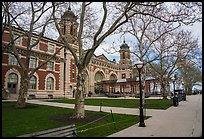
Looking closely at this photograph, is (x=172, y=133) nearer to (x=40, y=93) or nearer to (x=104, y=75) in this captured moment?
(x=40, y=93)

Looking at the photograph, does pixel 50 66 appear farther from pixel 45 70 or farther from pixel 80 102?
pixel 80 102

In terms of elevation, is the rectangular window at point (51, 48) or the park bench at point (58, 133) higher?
the rectangular window at point (51, 48)

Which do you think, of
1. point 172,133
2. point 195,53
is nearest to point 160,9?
point 172,133

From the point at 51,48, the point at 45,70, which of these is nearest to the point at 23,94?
the point at 45,70

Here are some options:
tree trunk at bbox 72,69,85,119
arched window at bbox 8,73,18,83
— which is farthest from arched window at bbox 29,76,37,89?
tree trunk at bbox 72,69,85,119

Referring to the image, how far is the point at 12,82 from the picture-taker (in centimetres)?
3544

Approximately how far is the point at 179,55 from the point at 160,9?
13.5 metres

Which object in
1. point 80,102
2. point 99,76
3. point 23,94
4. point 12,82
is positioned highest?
point 99,76

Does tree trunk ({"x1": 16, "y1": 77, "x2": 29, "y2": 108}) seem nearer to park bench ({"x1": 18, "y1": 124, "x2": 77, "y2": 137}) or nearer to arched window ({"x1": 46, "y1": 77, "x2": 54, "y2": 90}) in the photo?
park bench ({"x1": 18, "y1": 124, "x2": 77, "y2": 137})

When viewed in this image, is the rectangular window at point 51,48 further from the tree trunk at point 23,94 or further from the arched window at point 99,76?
the arched window at point 99,76

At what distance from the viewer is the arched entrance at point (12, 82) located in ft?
115

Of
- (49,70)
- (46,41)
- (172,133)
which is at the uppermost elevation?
(46,41)

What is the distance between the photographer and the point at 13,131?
903cm

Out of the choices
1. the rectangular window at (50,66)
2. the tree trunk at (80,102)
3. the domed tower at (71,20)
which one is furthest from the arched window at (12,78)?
the tree trunk at (80,102)
